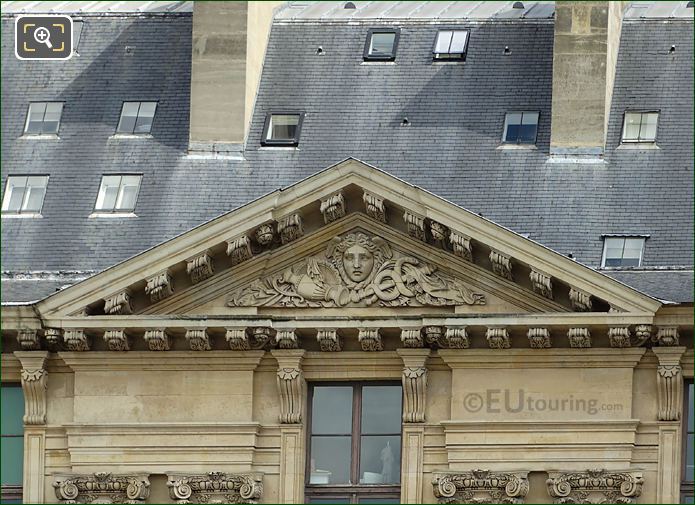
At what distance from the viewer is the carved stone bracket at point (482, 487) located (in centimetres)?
4412

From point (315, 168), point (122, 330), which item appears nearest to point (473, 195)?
point (315, 168)

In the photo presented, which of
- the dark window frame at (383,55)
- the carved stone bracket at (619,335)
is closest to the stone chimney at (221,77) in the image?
the dark window frame at (383,55)

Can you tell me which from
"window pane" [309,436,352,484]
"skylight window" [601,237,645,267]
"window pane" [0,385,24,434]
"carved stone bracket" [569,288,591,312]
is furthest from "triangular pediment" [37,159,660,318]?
"window pane" [309,436,352,484]

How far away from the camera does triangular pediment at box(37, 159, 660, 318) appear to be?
146 ft

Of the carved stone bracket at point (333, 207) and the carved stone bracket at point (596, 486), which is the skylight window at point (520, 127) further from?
the carved stone bracket at point (596, 486)

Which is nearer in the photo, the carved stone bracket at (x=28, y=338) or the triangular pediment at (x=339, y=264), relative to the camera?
the triangular pediment at (x=339, y=264)

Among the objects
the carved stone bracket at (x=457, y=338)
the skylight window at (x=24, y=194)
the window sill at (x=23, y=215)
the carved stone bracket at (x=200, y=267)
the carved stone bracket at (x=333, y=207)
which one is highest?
the skylight window at (x=24, y=194)

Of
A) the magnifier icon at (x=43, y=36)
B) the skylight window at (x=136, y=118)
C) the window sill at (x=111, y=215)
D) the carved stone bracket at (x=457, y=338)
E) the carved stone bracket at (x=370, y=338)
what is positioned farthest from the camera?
the magnifier icon at (x=43, y=36)

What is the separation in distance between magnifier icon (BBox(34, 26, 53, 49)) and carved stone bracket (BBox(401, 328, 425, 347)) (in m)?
10.5

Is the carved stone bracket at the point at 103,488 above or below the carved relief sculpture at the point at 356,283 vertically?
below

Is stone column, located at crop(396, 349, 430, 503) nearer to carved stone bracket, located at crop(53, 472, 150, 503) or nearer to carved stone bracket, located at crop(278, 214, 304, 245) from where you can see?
carved stone bracket, located at crop(278, 214, 304, 245)

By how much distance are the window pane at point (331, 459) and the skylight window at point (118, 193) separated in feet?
18.2

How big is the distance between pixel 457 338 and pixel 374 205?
241 cm

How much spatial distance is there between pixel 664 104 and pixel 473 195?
12.8 feet
